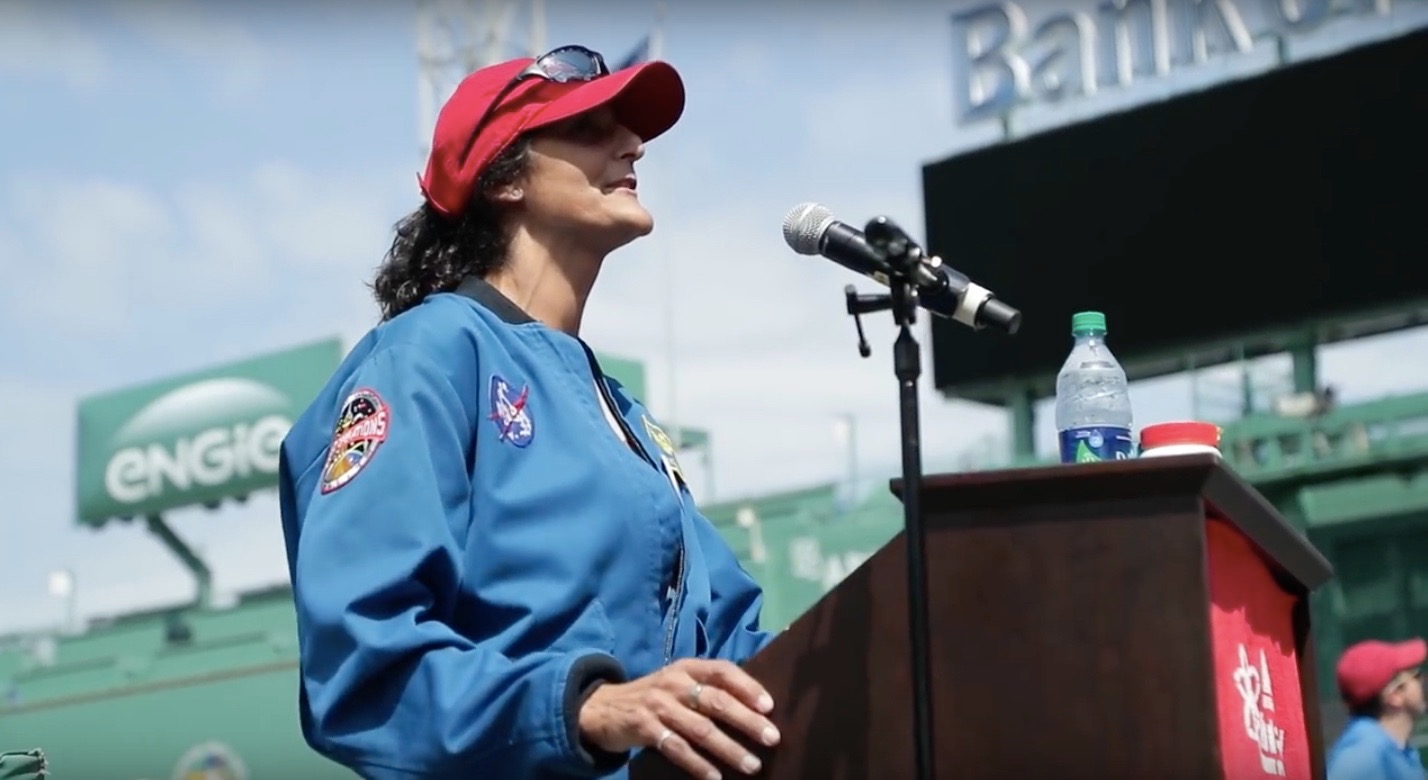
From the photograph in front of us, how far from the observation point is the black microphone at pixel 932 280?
2.11m

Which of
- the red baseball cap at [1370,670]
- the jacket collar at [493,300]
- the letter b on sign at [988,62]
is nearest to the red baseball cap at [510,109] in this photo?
the jacket collar at [493,300]

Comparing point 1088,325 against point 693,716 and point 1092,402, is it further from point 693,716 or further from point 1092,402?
point 693,716

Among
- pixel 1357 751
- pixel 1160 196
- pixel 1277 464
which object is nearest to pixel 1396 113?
pixel 1160 196

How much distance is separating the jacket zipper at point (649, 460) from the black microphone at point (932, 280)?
0.35 metres

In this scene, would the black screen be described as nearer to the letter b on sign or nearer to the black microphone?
the letter b on sign

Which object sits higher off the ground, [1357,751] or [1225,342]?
[1225,342]

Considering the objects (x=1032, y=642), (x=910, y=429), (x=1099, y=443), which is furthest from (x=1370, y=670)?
(x=1032, y=642)

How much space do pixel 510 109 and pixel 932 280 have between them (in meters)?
0.66

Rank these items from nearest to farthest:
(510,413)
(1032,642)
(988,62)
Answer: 1. (1032,642)
2. (510,413)
3. (988,62)

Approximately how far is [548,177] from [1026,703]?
39.4 inches

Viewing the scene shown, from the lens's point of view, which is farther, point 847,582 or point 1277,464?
point 1277,464

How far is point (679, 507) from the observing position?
2.33 metres

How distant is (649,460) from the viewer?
2.40 metres

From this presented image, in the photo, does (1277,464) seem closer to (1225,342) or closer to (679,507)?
(1225,342)
